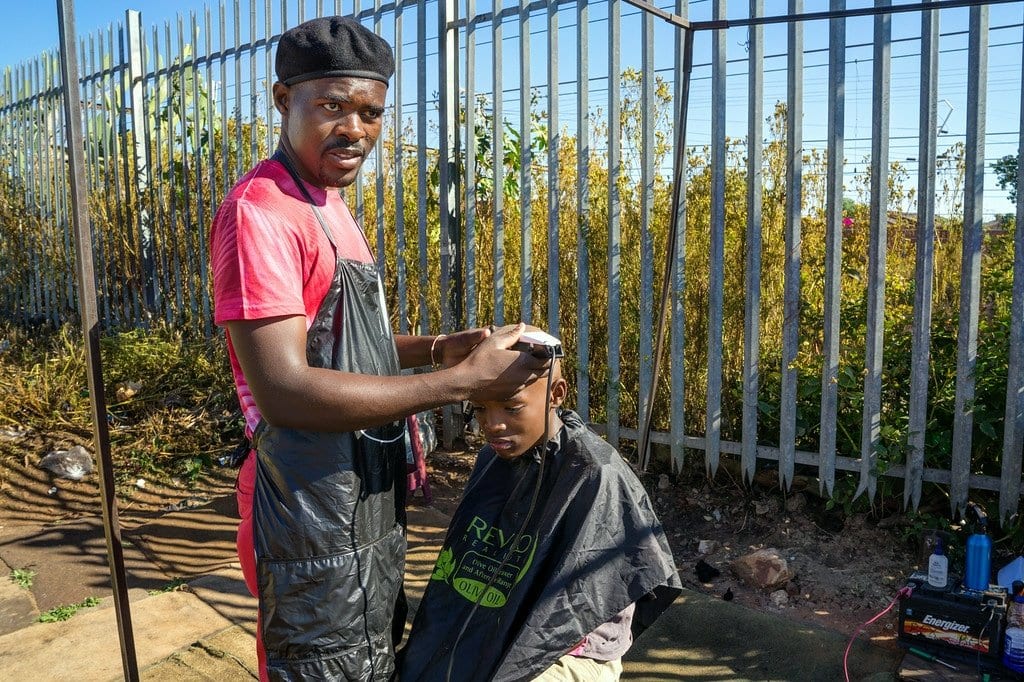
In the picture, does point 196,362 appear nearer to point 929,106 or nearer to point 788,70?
point 788,70

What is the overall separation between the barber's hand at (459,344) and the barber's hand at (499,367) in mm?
295

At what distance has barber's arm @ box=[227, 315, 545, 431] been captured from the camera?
1.62 meters

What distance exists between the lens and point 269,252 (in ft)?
5.41

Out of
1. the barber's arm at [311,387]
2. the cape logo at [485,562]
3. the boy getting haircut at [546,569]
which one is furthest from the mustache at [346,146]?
the cape logo at [485,562]

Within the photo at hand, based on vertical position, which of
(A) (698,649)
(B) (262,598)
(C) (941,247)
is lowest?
(A) (698,649)

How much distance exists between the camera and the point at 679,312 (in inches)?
160

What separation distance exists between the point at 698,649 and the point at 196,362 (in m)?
4.54

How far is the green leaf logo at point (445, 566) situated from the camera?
Answer: 2.46 metres

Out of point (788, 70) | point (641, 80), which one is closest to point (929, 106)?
point (788, 70)

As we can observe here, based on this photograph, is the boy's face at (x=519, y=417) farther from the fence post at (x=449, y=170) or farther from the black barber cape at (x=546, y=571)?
the fence post at (x=449, y=170)

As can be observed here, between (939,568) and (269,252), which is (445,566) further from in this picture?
(939,568)

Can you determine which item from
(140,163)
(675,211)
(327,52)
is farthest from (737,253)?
(140,163)

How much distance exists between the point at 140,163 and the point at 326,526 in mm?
6633

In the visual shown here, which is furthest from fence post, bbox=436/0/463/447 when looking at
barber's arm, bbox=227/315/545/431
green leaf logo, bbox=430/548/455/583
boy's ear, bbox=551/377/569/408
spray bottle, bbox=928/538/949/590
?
barber's arm, bbox=227/315/545/431
